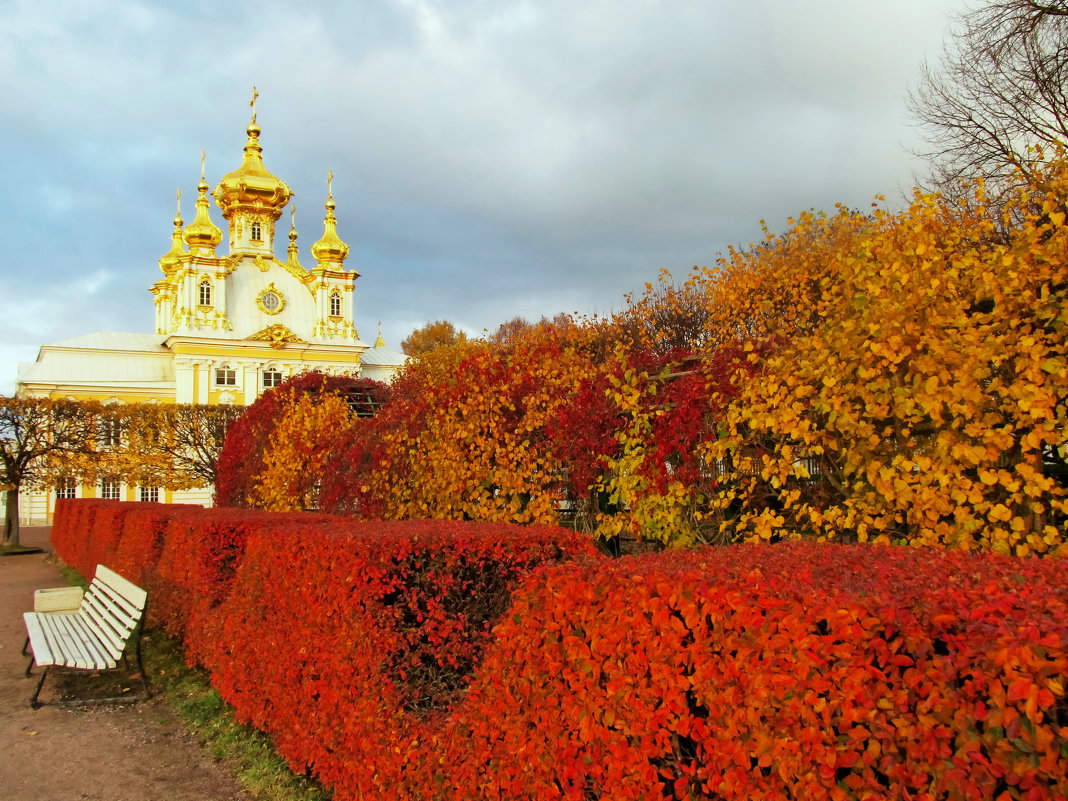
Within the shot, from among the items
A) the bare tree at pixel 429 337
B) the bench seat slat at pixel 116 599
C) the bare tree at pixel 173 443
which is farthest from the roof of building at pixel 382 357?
the bench seat slat at pixel 116 599

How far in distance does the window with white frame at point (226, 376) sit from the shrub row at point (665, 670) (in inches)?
1820

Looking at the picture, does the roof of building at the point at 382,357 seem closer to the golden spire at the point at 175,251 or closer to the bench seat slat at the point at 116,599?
the golden spire at the point at 175,251

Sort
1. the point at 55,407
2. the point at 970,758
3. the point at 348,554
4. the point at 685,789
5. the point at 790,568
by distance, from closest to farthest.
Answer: the point at 970,758, the point at 685,789, the point at 790,568, the point at 348,554, the point at 55,407

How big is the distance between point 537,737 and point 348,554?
1.88 meters

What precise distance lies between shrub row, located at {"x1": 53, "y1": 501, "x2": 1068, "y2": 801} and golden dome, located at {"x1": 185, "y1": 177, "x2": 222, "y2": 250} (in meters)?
52.0

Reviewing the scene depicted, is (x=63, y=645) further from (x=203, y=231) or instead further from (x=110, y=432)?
(x=203, y=231)

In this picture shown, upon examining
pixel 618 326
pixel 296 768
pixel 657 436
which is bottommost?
pixel 296 768

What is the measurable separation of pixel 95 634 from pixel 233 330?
146ft

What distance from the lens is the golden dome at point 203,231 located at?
52.6 m

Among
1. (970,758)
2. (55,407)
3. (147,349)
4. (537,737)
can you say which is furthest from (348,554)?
(147,349)

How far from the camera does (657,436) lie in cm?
646

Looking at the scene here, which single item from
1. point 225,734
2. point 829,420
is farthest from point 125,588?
point 829,420

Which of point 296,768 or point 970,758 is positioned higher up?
point 970,758

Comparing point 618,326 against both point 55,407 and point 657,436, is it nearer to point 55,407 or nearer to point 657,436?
point 55,407
